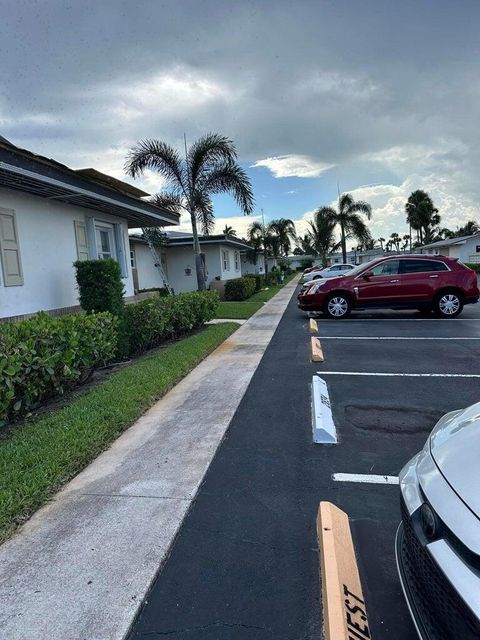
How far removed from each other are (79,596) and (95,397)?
134 inches

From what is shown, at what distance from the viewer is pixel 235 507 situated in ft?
10.2

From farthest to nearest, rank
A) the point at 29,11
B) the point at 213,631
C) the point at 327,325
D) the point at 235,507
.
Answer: the point at 327,325 → the point at 29,11 → the point at 235,507 → the point at 213,631

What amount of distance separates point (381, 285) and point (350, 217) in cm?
2848

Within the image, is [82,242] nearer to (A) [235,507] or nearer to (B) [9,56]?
(B) [9,56]

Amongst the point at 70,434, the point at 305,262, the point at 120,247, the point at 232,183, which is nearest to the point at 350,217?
the point at 232,183

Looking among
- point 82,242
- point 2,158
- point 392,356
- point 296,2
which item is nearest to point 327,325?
point 392,356

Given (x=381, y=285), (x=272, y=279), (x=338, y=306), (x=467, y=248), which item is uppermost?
(x=467, y=248)

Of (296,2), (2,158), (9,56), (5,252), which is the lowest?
(5,252)

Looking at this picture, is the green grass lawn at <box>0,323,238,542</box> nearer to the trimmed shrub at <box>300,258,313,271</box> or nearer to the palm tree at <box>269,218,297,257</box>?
the palm tree at <box>269,218,297,257</box>

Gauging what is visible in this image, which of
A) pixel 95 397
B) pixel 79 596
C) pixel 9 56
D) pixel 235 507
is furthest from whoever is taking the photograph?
pixel 9 56

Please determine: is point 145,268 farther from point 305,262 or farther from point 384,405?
point 305,262

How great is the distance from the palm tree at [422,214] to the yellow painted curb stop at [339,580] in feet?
210

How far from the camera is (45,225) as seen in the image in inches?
338

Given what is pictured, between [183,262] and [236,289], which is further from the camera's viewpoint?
[183,262]
